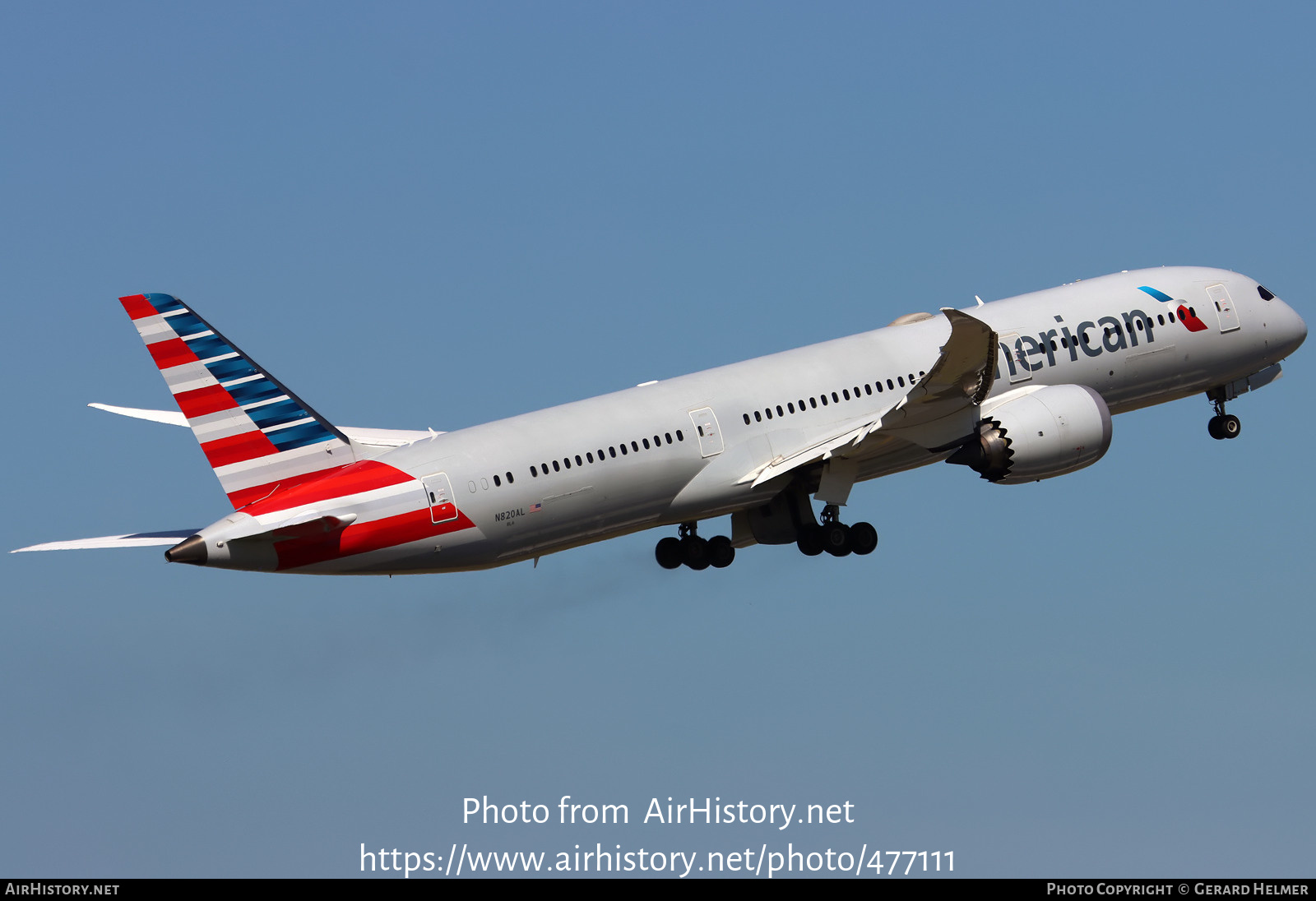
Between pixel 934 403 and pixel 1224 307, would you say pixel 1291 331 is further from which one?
pixel 934 403

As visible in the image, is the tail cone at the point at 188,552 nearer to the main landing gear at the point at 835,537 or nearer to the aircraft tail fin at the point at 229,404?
the aircraft tail fin at the point at 229,404

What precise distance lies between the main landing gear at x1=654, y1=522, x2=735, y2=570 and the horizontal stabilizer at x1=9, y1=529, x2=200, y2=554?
1355 centimetres

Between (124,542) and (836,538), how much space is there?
18190mm

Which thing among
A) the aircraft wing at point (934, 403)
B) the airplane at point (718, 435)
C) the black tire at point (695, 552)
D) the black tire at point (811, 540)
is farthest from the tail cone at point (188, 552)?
the black tire at point (811, 540)

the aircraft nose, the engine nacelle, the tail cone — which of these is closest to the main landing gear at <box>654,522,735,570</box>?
the engine nacelle

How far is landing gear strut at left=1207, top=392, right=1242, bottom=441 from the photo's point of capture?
62.4 metres

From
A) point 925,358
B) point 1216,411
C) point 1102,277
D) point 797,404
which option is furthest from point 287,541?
point 1216,411

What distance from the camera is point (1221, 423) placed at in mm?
62656

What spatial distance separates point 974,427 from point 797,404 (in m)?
4.53

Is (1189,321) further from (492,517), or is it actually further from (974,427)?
(492,517)

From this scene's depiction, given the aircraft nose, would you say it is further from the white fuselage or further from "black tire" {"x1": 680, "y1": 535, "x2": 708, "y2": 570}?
"black tire" {"x1": 680, "y1": 535, "x2": 708, "y2": 570}

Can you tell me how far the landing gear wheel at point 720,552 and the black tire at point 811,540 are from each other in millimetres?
2155

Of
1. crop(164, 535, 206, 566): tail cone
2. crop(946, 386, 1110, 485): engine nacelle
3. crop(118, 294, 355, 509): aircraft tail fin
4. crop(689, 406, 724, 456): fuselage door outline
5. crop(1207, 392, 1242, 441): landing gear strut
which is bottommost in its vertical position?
crop(164, 535, 206, 566): tail cone

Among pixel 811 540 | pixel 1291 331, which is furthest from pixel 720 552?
pixel 1291 331
